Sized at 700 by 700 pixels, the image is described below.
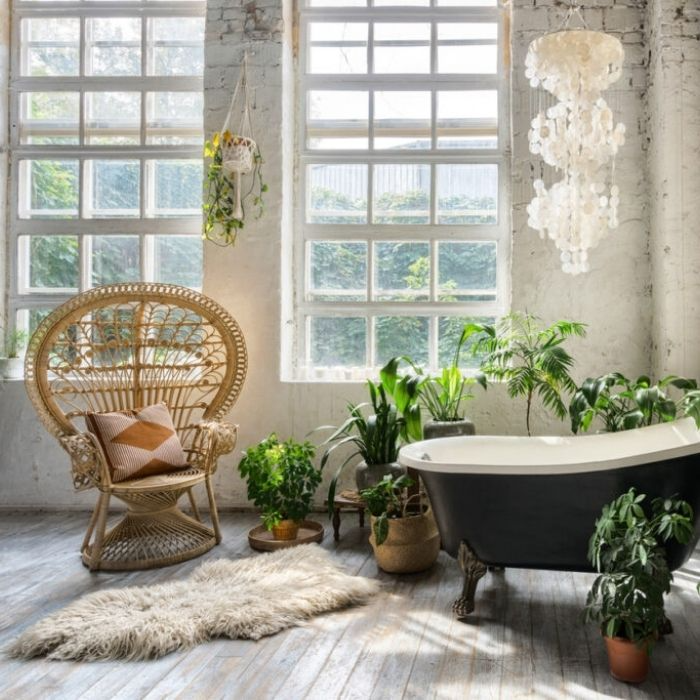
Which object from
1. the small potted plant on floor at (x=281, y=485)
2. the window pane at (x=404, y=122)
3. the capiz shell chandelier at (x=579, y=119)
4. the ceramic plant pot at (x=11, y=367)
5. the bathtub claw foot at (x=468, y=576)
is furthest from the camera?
the window pane at (x=404, y=122)

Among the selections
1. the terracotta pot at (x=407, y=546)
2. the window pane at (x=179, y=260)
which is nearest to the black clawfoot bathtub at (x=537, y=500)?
the terracotta pot at (x=407, y=546)

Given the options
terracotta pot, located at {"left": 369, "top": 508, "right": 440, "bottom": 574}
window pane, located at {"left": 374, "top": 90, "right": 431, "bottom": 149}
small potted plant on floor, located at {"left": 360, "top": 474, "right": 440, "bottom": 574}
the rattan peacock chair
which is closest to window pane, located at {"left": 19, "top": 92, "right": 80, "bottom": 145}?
the rattan peacock chair

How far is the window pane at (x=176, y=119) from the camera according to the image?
13.3 ft

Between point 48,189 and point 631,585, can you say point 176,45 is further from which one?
point 631,585

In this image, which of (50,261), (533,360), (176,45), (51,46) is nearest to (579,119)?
(533,360)

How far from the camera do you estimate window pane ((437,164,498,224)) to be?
157 inches

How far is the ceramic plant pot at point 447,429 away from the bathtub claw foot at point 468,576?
0.90 m

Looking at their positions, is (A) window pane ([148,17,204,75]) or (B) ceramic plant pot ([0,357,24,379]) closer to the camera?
(B) ceramic plant pot ([0,357,24,379])

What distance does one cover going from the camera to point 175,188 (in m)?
4.07

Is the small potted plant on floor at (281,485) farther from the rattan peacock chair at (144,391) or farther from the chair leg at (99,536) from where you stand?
the chair leg at (99,536)

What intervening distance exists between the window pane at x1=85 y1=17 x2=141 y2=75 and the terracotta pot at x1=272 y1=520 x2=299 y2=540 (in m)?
3.05

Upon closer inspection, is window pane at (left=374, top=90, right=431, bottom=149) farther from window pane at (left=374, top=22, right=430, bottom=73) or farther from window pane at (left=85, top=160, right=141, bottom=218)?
window pane at (left=85, top=160, right=141, bottom=218)

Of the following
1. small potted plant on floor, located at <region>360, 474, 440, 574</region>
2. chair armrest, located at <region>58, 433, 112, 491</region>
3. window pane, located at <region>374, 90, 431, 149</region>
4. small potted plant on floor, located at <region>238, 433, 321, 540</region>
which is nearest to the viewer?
small potted plant on floor, located at <region>360, 474, 440, 574</region>

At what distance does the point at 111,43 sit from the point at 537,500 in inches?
151
